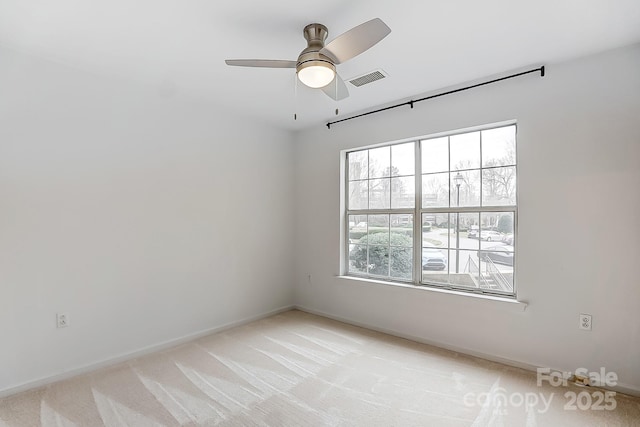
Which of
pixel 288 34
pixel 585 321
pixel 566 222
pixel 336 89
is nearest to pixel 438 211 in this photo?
pixel 566 222

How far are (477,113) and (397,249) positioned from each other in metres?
1.59

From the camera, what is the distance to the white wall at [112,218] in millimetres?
2357

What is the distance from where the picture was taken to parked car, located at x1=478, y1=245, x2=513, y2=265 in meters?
2.87

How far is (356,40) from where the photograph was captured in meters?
1.76

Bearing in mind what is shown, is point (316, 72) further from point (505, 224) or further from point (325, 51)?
point (505, 224)

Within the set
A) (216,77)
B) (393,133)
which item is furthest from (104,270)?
(393,133)

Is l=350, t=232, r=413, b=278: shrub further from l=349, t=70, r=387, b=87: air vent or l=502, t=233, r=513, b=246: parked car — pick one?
l=349, t=70, r=387, b=87: air vent

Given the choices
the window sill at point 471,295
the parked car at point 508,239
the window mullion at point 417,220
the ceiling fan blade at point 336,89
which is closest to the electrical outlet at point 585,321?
the window sill at point 471,295

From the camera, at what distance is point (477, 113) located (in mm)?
2947

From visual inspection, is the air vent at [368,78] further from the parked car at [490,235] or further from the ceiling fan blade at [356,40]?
the parked car at [490,235]

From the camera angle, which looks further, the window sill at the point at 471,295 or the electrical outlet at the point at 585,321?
the window sill at the point at 471,295

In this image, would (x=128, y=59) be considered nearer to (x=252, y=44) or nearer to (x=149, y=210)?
(x=252, y=44)

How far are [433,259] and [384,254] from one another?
577mm

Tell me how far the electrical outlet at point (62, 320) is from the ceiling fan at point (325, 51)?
2350 millimetres
